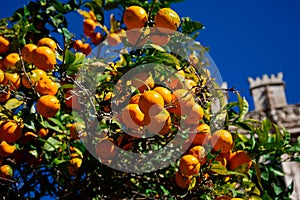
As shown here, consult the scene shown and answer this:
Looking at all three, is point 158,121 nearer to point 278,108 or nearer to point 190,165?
point 190,165

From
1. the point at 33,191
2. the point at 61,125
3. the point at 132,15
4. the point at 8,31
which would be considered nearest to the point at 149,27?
the point at 132,15

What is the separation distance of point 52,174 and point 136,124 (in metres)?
0.54

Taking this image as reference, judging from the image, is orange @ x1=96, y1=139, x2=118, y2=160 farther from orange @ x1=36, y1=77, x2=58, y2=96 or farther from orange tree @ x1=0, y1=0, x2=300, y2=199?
orange @ x1=36, y1=77, x2=58, y2=96

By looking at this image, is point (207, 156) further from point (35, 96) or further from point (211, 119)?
point (35, 96)

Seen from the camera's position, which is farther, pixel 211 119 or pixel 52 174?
pixel 52 174

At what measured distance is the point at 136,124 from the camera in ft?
2.46

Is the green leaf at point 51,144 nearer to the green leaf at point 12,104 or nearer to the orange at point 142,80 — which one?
the green leaf at point 12,104

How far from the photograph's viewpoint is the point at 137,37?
0.82 m

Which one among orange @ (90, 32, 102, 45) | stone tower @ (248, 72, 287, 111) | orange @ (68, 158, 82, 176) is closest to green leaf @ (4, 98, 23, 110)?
orange @ (68, 158, 82, 176)

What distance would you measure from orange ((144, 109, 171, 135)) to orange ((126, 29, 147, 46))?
0.53 ft

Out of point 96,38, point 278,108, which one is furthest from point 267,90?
point 96,38

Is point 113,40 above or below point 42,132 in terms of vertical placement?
above

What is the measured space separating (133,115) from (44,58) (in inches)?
10.1

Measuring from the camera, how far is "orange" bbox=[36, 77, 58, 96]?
0.83m
